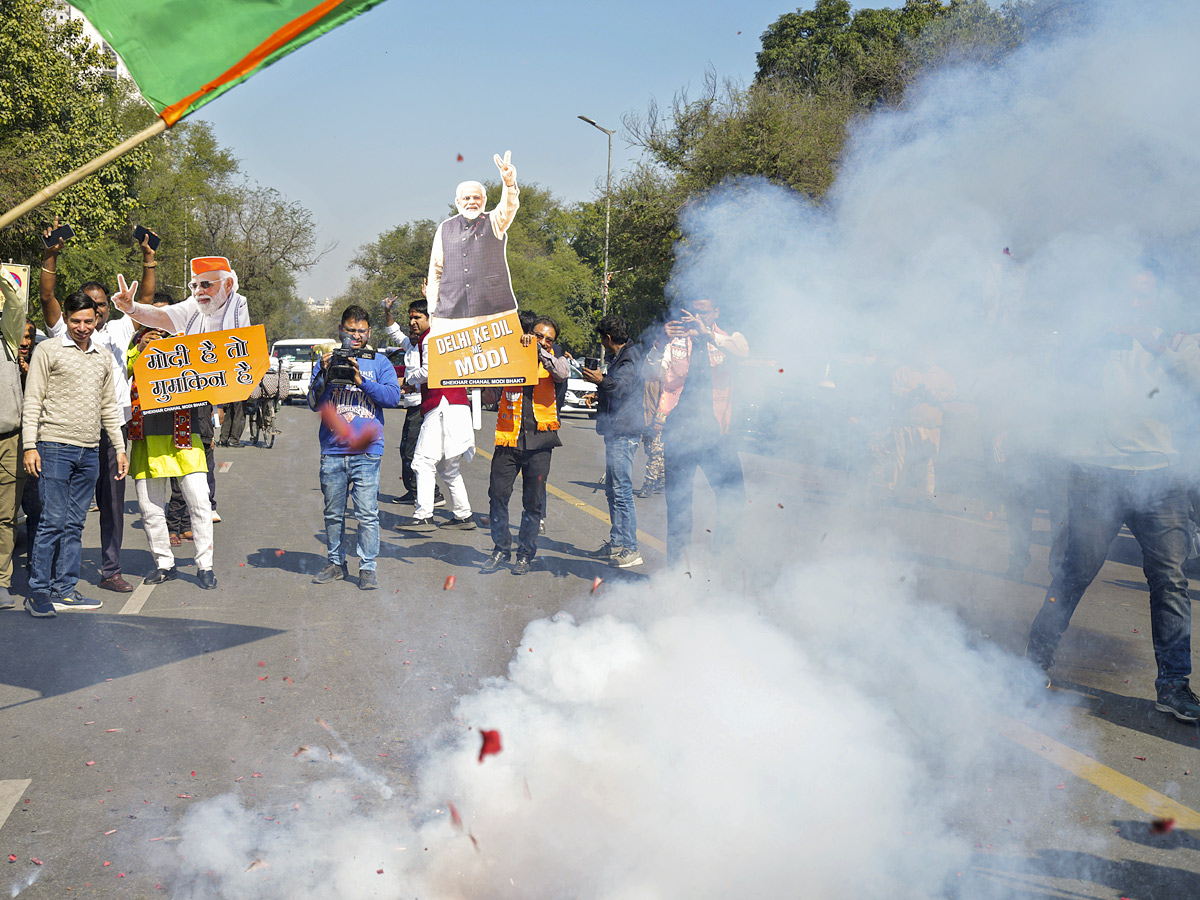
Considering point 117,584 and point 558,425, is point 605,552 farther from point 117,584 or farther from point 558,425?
point 117,584

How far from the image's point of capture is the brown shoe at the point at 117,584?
6.02 metres

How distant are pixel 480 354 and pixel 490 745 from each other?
11.2 feet

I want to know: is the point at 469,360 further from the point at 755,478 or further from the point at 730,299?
the point at 755,478

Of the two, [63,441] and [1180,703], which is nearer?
[1180,703]

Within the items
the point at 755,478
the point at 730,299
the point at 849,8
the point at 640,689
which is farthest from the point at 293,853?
the point at 849,8

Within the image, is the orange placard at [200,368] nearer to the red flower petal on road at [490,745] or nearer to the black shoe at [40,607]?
the black shoe at [40,607]

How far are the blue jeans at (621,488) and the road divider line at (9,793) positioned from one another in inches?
166

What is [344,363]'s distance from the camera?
6.15m

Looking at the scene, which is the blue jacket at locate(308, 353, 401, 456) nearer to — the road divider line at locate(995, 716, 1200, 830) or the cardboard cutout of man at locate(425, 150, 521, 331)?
the cardboard cutout of man at locate(425, 150, 521, 331)

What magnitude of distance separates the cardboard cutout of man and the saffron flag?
3103mm

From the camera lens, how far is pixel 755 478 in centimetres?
1096

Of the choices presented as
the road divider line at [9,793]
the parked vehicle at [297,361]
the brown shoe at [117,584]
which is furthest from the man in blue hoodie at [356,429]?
the parked vehicle at [297,361]

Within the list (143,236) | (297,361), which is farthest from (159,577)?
(297,361)

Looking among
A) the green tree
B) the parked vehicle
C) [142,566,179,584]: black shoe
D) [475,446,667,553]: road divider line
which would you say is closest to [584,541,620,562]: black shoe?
[475,446,667,553]: road divider line
